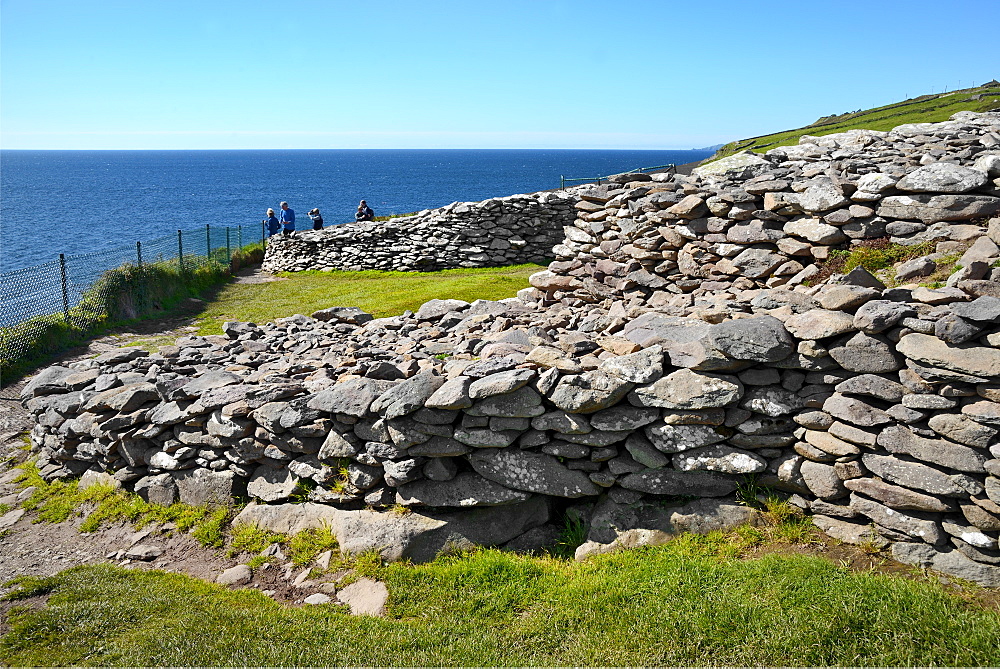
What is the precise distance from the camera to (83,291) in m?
16.9

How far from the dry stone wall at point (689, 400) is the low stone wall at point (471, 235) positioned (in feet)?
48.5

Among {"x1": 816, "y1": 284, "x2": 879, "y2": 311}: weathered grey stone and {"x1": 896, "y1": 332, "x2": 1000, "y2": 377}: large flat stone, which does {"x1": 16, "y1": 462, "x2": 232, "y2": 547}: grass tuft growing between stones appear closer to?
{"x1": 816, "y1": 284, "x2": 879, "y2": 311}: weathered grey stone

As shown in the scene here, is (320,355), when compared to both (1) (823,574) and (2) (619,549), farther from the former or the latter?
(1) (823,574)

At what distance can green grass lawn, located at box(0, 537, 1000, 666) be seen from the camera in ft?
15.9

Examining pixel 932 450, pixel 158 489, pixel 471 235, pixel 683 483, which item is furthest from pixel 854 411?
pixel 471 235

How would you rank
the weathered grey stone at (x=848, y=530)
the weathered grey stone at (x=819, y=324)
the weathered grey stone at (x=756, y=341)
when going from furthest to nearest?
the weathered grey stone at (x=756, y=341) < the weathered grey stone at (x=819, y=324) < the weathered grey stone at (x=848, y=530)

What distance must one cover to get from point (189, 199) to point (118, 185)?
155 feet

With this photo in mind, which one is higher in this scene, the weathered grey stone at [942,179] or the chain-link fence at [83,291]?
the weathered grey stone at [942,179]

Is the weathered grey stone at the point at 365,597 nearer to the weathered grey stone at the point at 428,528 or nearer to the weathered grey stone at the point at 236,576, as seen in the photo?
the weathered grey stone at the point at 428,528

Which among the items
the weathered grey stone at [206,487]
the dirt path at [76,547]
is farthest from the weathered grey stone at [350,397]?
the dirt path at [76,547]

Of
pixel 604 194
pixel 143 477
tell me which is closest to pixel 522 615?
pixel 143 477

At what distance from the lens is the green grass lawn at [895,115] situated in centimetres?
3241

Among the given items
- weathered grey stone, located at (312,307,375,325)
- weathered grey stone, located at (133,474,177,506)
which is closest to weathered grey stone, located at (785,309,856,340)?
weathered grey stone, located at (133,474,177,506)

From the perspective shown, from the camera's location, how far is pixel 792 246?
944cm
